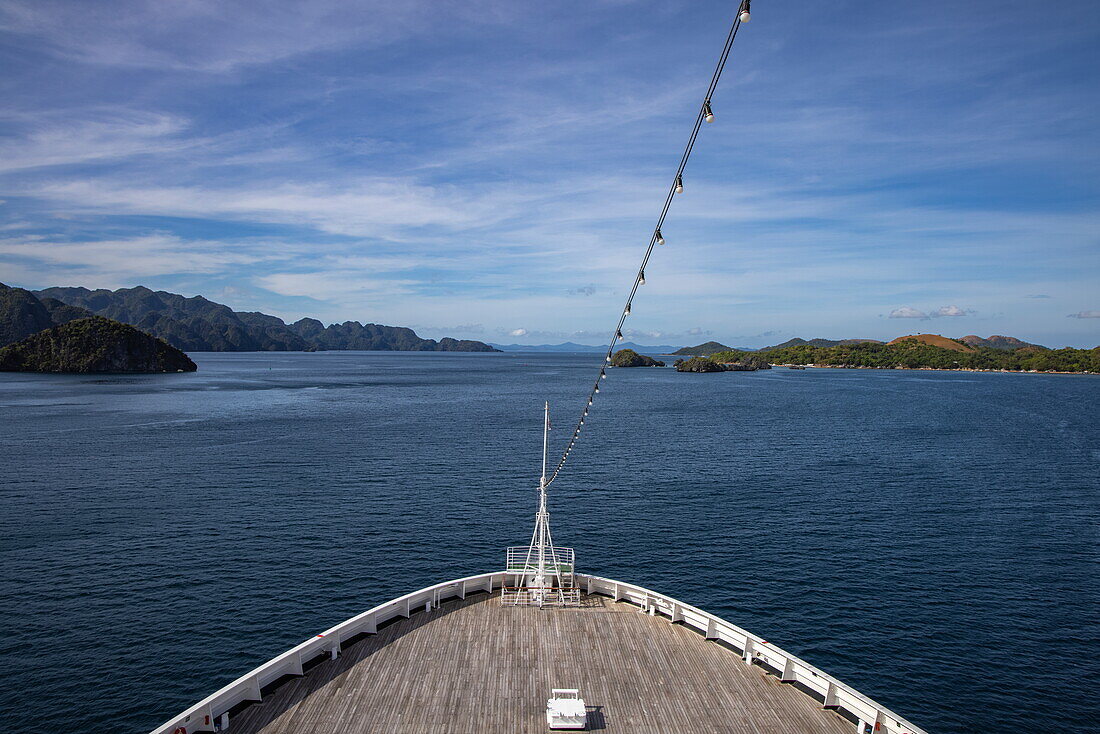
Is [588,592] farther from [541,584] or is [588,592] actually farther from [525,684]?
[525,684]

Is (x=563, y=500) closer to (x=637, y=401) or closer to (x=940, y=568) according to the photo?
(x=940, y=568)

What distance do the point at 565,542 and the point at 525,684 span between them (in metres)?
26.7

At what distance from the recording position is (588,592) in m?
26.5

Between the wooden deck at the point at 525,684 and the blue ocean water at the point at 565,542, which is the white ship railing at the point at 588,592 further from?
the blue ocean water at the point at 565,542

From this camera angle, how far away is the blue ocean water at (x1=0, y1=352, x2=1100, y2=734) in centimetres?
2803

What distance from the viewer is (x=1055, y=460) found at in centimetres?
7475

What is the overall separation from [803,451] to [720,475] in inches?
797

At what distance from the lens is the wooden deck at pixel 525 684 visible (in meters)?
16.9

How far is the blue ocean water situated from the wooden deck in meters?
10.8

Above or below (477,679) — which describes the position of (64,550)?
below

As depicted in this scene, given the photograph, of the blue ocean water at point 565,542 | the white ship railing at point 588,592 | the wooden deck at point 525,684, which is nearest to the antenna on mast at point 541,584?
the white ship railing at point 588,592

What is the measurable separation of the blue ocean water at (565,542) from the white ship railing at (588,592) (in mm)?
9796

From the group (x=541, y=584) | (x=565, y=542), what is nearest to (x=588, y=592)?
(x=541, y=584)

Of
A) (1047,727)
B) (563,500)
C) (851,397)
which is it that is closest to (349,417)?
(563,500)
